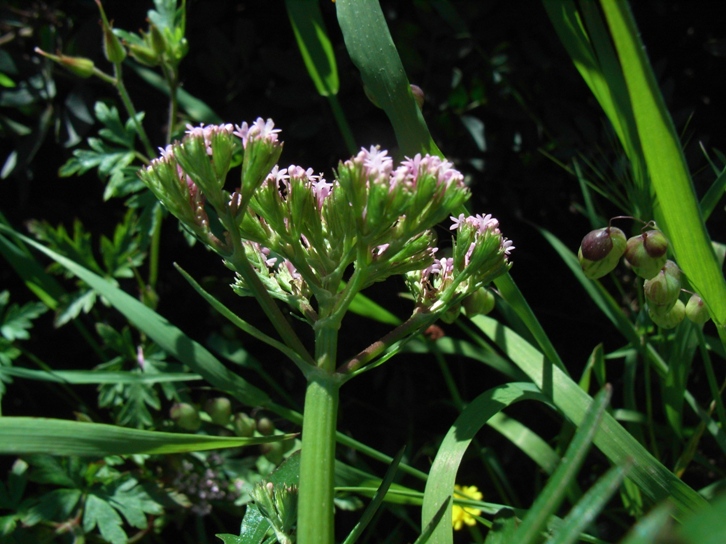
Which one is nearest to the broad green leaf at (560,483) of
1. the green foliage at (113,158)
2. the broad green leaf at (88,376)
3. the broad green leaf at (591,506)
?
the broad green leaf at (591,506)

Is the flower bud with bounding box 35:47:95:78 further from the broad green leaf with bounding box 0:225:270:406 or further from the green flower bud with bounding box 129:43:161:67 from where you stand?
the broad green leaf with bounding box 0:225:270:406

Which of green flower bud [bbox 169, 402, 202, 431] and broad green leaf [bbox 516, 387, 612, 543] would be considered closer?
broad green leaf [bbox 516, 387, 612, 543]

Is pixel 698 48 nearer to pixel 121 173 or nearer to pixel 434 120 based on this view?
pixel 434 120

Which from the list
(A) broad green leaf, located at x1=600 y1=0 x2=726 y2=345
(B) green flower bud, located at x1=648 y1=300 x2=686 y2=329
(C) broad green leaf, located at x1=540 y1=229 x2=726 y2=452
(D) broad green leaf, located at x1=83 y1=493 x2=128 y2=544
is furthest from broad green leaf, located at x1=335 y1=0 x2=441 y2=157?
(D) broad green leaf, located at x1=83 y1=493 x2=128 y2=544

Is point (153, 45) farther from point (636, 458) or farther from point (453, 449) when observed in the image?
point (636, 458)

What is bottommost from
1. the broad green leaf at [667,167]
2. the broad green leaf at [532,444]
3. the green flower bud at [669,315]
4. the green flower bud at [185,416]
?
the broad green leaf at [532,444]

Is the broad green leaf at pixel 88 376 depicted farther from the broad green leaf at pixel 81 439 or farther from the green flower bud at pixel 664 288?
the green flower bud at pixel 664 288

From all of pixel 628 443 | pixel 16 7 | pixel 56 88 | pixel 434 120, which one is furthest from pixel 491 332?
pixel 16 7
